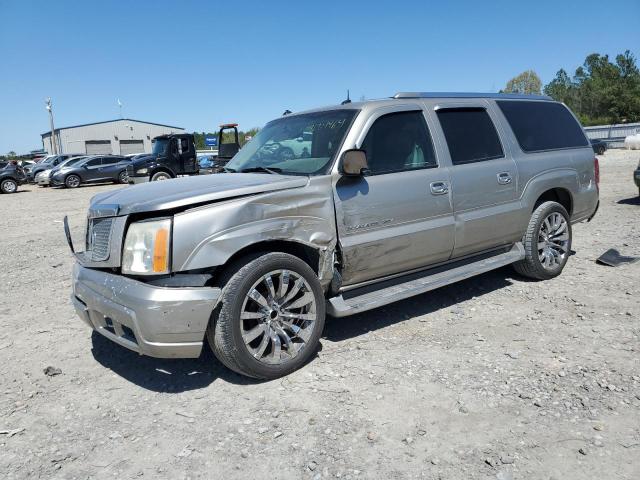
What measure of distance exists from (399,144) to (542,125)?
2.20 metres

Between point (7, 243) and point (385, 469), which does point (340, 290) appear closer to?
point (385, 469)

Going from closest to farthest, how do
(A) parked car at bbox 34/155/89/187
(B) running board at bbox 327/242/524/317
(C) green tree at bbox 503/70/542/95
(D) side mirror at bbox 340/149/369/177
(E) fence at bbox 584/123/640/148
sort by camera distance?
(D) side mirror at bbox 340/149/369/177 → (B) running board at bbox 327/242/524/317 → (A) parked car at bbox 34/155/89/187 → (E) fence at bbox 584/123/640/148 → (C) green tree at bbox 503/70/542/95

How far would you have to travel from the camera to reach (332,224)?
12.3 feet

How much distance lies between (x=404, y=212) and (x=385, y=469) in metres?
2.09

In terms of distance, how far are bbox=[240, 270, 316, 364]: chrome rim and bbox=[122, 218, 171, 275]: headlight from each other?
23.3 inches

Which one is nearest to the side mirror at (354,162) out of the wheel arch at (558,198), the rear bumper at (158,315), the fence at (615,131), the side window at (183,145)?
the rear bumper at (158,315)

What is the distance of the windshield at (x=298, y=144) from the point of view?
4027 mm

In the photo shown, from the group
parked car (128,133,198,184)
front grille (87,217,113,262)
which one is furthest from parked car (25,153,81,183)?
front grille (87,217,113,262)

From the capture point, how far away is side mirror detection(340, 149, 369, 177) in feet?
12.0

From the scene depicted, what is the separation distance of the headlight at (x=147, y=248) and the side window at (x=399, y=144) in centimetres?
170

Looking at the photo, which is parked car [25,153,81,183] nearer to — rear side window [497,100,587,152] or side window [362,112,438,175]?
rear side window [497,100,587,152]

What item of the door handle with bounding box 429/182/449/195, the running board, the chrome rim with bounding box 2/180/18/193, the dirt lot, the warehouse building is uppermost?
the warehouse building

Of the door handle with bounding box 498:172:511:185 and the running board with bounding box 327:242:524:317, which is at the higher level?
the door handle with bounding box 498:172:511:185

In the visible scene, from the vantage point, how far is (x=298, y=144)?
4375 mm
